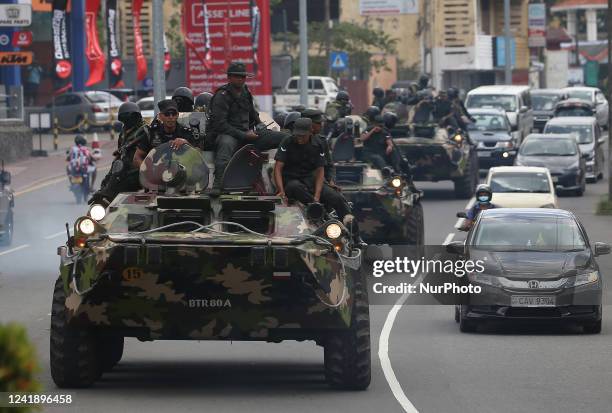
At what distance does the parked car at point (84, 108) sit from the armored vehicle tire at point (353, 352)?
4528 centimetres

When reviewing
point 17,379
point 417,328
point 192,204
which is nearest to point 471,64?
point 417,328

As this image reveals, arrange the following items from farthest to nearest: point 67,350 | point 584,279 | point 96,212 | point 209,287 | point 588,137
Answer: point 588,137, point 584,279, point 96,212, point 67,350, point 209,287

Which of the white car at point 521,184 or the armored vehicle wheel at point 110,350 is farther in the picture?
the white car at point 521,184

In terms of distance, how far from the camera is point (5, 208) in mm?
28344

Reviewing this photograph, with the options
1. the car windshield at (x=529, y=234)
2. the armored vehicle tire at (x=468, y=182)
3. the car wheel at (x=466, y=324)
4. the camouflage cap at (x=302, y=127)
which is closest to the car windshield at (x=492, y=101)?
the armored vehicle tire at (x=468, y=182)

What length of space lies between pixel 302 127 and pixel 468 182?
23.0 metres

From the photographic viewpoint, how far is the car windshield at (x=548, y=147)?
4022cm

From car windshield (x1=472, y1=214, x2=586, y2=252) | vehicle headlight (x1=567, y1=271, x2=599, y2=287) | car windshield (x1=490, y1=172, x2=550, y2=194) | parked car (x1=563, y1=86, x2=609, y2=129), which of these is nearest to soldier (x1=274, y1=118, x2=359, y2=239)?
vehicle headlight (x1=567, y1=271, x2=599, y2=287)

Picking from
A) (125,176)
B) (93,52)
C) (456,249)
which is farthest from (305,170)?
(93,52)

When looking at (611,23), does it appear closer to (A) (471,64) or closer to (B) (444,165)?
(B) (444,165)

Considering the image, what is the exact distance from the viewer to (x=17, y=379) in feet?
19.2

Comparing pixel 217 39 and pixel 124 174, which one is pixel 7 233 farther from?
pixel 217 39

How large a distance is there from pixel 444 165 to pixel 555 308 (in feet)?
60.6

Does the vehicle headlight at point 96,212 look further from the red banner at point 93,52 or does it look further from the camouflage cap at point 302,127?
the red banner at point 93,52
